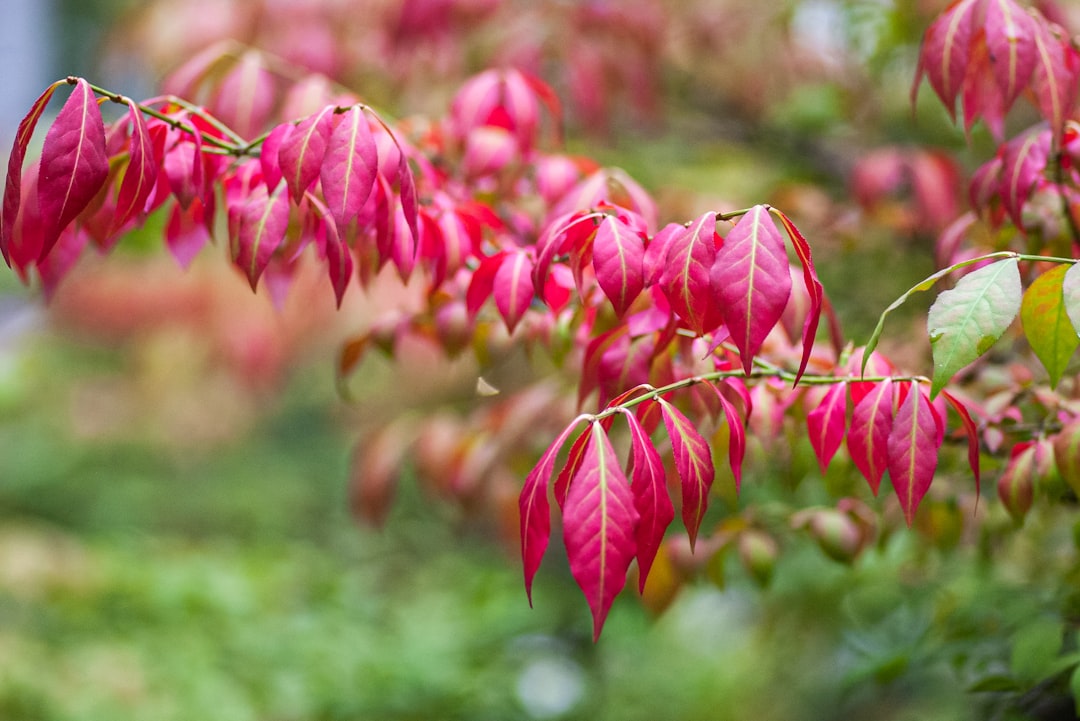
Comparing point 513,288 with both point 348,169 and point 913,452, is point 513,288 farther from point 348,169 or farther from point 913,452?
point 913,452

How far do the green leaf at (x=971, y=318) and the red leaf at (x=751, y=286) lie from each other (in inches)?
4.7

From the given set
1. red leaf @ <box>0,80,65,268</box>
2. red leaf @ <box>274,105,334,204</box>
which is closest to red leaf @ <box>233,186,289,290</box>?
red leaf @ <box>274,105,334,204</box>

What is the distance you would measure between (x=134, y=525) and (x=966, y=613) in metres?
4.95

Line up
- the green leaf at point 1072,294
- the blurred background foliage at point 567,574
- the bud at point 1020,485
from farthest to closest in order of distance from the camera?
the blurred background foliage at point 567,574
the bud at point 1020,485
the green leaf at point 1072,294

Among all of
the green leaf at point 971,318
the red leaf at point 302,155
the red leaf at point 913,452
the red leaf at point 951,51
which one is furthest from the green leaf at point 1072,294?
the red leaf at point 302,155

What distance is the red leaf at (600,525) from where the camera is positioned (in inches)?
28.5

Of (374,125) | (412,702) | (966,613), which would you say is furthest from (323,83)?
(412,702)

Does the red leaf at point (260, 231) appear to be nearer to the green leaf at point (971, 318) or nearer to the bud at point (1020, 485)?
the green leaf at point (971, 318)

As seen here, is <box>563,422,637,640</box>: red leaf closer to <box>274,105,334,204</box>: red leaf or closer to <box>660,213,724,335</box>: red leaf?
<box>660,213,724,335</box>: red leaf

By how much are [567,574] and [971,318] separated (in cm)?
317

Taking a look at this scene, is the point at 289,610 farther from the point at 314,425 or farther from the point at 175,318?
the point at 314,425

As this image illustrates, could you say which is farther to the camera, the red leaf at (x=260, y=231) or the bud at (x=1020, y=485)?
the bud at (x=1020, y=485)

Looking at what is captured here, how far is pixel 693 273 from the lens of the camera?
0.80 metres

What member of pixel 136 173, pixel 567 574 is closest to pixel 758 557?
pixel 136 173
